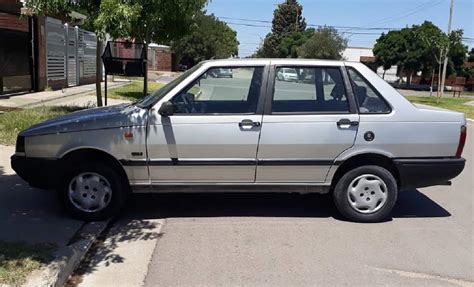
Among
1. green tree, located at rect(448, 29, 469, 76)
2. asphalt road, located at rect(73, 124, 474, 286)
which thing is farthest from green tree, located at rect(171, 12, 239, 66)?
asphalt road, located at rect(73, 124, 474, 286)

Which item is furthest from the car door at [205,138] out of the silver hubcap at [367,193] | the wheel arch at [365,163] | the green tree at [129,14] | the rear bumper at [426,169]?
the green tree at [129,14]

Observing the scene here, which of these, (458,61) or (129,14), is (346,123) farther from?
(458,61)

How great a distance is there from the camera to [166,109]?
538 centimetres

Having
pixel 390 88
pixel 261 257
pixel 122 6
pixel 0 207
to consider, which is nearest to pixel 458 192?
pixel 390 88

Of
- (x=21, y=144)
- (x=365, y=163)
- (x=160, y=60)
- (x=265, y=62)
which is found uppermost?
(x=160, y=60)

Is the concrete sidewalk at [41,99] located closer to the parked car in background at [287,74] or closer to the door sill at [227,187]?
the door sill at [227,187]

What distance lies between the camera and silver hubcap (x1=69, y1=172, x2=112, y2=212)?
554 cm

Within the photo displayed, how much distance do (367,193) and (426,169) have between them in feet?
2.23

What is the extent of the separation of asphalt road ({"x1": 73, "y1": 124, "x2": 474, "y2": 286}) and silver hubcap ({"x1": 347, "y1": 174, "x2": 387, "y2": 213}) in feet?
0.70

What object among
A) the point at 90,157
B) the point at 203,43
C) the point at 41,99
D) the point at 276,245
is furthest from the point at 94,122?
the point at 203,43

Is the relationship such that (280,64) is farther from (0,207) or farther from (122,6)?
(122,6)

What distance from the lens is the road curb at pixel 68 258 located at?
3895 mm

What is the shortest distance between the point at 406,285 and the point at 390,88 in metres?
2.27

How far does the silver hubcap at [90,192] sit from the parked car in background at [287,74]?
7.04 feet
